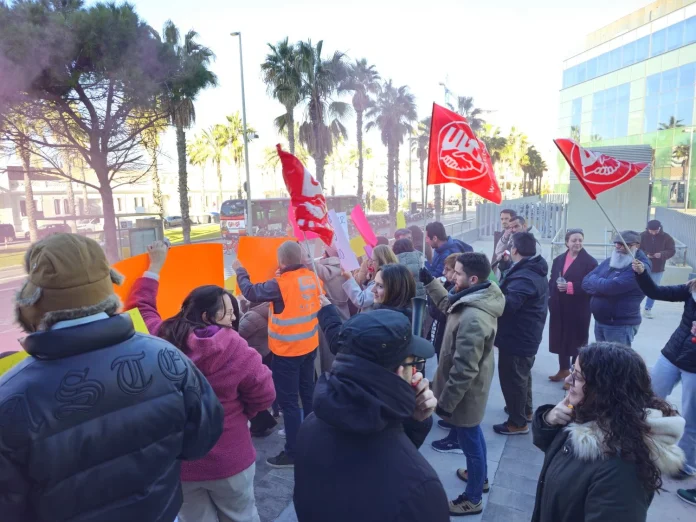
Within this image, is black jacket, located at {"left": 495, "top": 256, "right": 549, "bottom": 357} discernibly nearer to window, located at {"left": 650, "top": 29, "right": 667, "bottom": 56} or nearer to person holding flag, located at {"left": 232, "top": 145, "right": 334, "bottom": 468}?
person holding flag, located at {"left": 232, "top": 145, "right": 334, "bottom": 468}

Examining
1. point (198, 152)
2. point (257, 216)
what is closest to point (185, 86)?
point (257, 216)

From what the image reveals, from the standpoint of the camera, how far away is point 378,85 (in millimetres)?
34500

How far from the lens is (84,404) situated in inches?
49.9

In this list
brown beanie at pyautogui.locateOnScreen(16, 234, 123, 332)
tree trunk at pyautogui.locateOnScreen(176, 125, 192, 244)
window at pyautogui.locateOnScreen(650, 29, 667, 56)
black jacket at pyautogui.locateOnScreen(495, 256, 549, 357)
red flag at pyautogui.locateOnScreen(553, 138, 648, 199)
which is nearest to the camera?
brown beanie at pyautogui.locateOnScreen(16, 234, 123, 332)

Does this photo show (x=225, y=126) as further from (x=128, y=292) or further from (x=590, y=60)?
(x=128, y=292)

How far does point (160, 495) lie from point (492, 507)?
7.78 feet

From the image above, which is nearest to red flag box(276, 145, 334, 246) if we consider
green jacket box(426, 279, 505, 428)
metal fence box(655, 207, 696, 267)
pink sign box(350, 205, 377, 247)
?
green jacket box(426, 279, 505, 428)

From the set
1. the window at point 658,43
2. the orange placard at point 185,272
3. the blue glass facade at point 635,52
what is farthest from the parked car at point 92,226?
the window at point 658,43

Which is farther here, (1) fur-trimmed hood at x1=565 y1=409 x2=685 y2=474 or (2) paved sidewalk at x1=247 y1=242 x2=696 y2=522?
(2) paved sidewalk at x1=247 y1=242 x2=696 y2=522

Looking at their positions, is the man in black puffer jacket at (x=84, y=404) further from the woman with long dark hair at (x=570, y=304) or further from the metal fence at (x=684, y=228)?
the metal fence at (x=684, y=228)

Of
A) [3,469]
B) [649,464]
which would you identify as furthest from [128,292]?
[649,464]

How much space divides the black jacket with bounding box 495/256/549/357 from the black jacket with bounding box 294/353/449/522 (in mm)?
2763

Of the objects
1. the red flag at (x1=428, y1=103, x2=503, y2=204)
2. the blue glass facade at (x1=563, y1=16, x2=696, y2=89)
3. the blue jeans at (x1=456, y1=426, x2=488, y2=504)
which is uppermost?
the blue glass facade at (x1=563, y1=16, x2=696, y2=89)

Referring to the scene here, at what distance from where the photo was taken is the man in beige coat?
2.84 m
